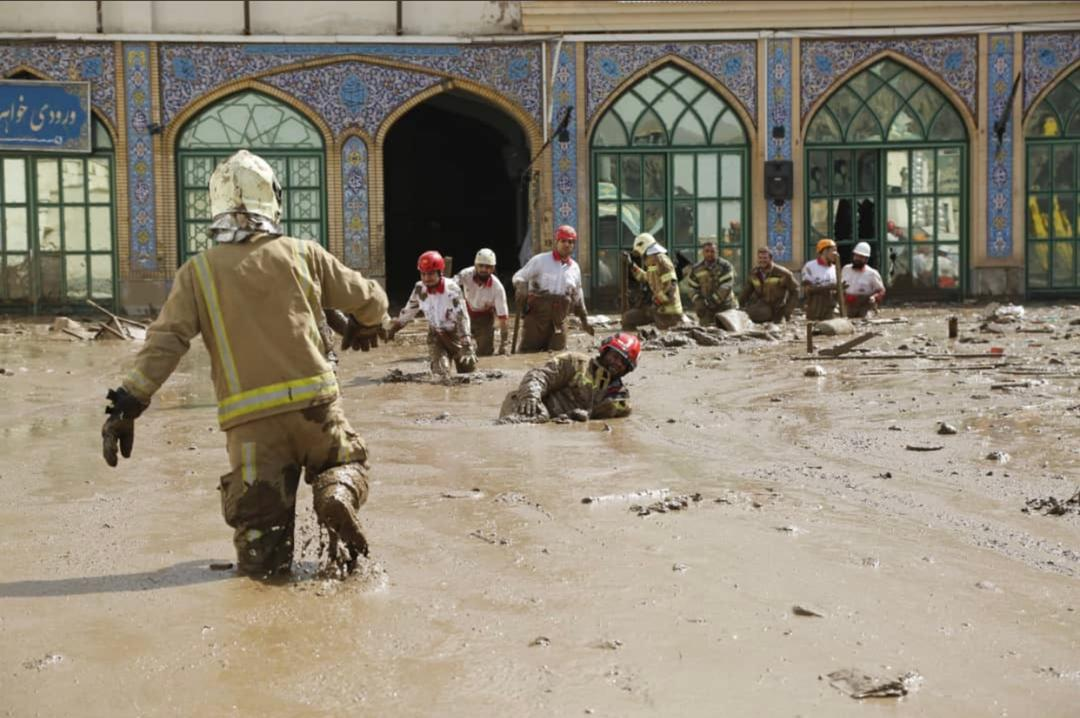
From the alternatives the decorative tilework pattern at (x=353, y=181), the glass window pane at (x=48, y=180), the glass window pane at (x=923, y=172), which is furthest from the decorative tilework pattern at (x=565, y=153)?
the glass window pane at (x=48, y=180)

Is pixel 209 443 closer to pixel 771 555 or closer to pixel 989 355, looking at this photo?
pixel 771 555

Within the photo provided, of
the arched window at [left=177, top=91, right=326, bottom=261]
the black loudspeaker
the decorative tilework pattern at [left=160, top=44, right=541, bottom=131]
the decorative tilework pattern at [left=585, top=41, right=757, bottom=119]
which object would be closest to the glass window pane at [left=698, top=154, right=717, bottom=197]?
the black loudspeaker

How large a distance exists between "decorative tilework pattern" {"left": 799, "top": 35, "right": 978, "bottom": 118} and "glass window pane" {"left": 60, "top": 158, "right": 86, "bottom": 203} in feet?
30.0

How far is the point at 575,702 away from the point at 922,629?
3.82 ft

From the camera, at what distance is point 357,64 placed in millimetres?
19203

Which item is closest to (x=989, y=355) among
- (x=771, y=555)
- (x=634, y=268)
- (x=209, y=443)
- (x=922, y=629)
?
(x=634, y=268)

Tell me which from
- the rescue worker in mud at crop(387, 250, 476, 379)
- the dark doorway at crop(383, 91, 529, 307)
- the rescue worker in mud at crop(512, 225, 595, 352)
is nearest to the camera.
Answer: the rescue worker in mud at crop(387, 250, 476, 379)

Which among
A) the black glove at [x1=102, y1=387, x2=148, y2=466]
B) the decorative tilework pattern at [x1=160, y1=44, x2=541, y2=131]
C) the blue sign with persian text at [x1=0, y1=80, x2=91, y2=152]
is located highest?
the decorative tilework pattern at [x1=160, y1=44, x2=541, y2=131]

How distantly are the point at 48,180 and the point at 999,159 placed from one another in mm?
12040

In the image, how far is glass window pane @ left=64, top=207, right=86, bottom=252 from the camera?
62.8 ft

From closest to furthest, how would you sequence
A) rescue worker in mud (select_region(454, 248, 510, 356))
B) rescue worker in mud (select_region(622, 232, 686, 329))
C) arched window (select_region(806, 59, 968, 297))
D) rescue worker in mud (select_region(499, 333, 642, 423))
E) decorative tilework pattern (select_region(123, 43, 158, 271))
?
rescue worker in mud (select_region(499, 333, 642, 423))
rescue worker in mud (select_region(454, 248, 510, 356))
rescue worker in mud (select_region(622, 232, 686, 329))
decorative tilework pattern (select_region(123, 43, 158, 271))
arched window (select_region(806, 59, 968, 297))

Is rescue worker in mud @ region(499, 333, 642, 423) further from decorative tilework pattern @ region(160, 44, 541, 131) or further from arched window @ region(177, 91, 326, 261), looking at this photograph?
decorative tilework pattern @ region(160, 44, 541, 131)

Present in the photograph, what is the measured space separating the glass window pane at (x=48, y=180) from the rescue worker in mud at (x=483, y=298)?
8.03 meters

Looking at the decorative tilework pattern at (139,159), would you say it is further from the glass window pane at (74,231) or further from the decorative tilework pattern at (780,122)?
the decorative tilework pattern at (780,122)
